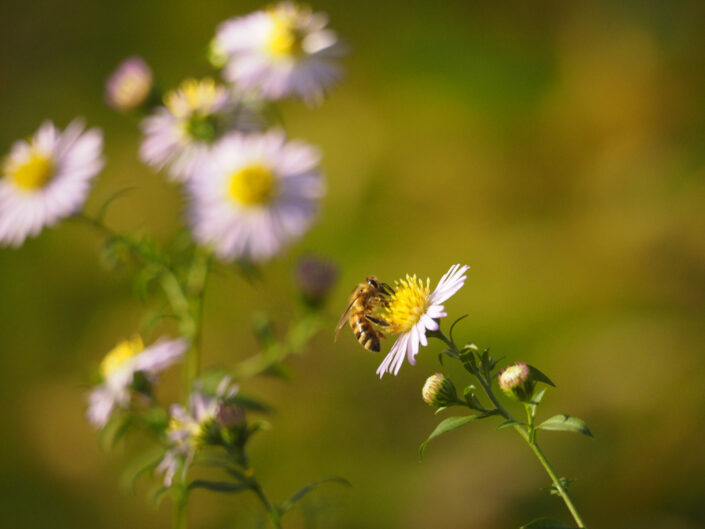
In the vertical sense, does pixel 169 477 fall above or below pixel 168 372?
below

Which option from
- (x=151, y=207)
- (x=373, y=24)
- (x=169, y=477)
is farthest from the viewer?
(x=373, y=24)

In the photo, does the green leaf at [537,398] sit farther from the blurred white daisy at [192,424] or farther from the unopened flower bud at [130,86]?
the unopened flower bud at [130,86]

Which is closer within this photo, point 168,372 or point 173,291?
point 173,291

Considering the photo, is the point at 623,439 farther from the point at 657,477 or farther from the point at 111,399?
the point at 111,399

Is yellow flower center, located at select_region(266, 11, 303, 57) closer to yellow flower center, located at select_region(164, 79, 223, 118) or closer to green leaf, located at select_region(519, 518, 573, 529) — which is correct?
yellow flower center, located at select_region(164, 79, 223, 118)

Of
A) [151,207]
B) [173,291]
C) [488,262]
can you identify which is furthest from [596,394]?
[151,207]

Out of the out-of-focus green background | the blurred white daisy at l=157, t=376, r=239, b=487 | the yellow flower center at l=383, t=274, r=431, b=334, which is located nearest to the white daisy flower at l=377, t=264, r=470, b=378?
the yellow flower center at l=383, t=274, r=431, b=334

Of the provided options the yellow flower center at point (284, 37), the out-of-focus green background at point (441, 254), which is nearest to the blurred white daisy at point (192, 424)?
the yellow flower center at point (284, 37)
